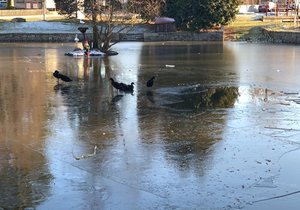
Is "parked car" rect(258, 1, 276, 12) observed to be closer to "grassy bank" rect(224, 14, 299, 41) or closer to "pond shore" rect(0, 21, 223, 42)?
"grassy bank" rect(224, 14, 299, 41)

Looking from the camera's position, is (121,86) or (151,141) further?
(121,86)

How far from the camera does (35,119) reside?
12.9 meters

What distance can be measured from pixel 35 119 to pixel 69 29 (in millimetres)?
34862

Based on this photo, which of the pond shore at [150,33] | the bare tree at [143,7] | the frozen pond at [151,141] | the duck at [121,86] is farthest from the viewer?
the pond shore at [150,33]

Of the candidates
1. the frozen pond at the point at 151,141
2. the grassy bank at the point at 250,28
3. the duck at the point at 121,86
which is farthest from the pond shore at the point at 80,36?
the duck at the point at 121,86

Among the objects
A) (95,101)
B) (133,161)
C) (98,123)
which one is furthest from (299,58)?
(133,161)

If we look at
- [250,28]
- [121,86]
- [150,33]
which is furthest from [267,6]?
[121,86]

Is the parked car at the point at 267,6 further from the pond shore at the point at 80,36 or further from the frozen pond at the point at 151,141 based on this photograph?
the frozen pond at the point at 151,141

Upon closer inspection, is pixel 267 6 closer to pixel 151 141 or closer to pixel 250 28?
pixel 250 28

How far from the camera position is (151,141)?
10.9m

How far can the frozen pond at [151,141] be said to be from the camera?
25.7 feet

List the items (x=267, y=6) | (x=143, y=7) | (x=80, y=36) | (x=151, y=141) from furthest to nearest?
(x=267, y=6) < (x=80, y=36) < (x=143, y=7) < (x=151, y=141)

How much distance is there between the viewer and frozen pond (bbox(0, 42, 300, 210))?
7820 mm

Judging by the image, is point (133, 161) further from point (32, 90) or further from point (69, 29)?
point (69, 29)
